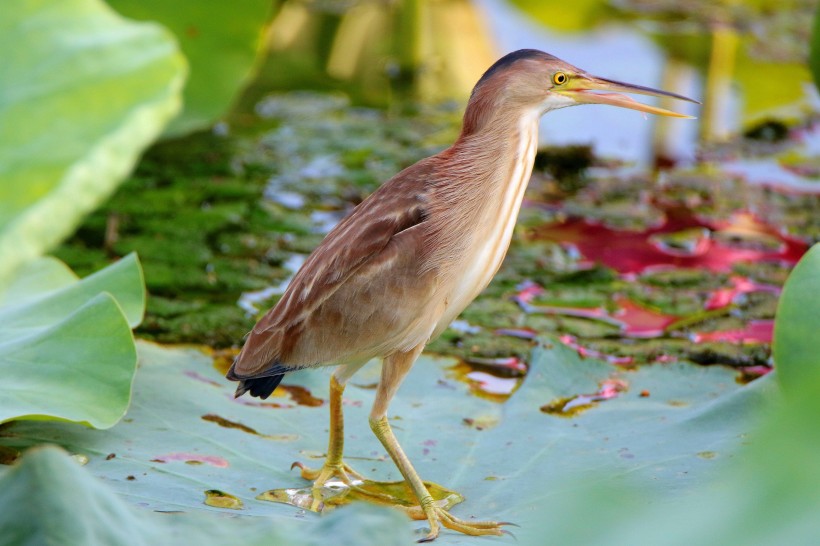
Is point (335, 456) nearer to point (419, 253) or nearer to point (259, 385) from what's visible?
point (259, 385)

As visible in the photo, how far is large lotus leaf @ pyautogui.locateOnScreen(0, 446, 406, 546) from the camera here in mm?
1194

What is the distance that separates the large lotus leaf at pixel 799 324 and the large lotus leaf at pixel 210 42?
2753 mm

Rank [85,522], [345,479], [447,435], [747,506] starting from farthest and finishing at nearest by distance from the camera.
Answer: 1. [447,435]
2. [345,479]
3. [85,522]
4. [747,506]

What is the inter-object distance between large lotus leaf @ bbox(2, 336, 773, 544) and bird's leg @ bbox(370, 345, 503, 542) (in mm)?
45

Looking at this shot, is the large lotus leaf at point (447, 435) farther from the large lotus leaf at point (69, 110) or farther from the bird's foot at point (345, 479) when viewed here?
the large lotus leaf at point (69, 110)

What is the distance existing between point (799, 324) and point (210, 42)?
288cm

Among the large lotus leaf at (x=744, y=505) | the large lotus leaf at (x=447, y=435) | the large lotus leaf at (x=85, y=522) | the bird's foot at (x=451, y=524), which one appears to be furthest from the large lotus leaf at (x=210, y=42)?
the large lotus leaf at (x=744, y=505)

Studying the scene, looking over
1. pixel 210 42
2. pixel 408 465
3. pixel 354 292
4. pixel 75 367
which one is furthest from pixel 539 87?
pixel 210 42

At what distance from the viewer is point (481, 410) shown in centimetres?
266

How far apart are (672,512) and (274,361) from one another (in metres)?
1.41

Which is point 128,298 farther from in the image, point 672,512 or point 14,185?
point 672,512

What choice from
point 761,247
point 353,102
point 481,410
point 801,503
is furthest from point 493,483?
point 353,102

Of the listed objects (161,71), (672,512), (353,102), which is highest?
(161,71)

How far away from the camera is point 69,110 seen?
1396 mm
